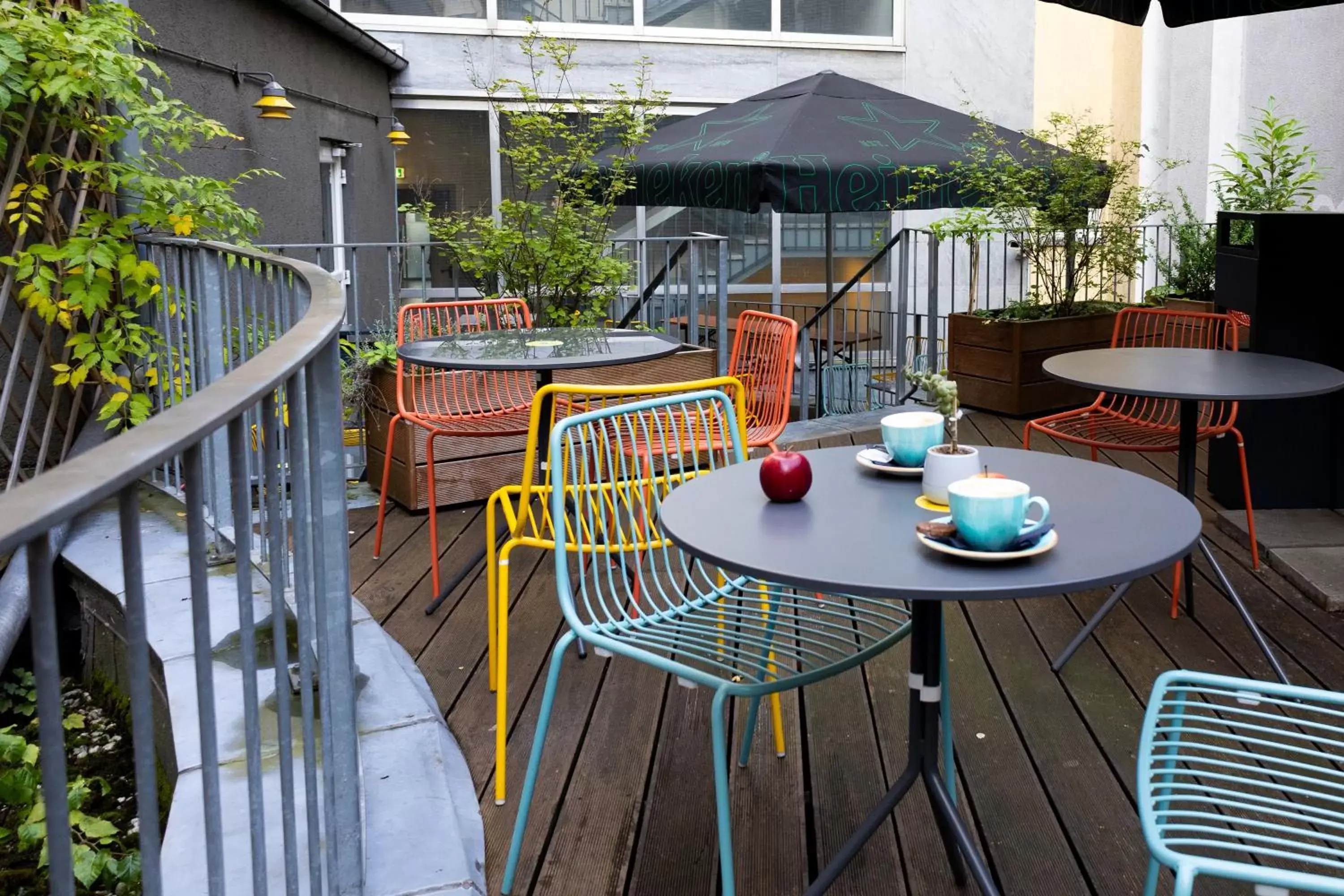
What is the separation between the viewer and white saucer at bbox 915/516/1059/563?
62.5 inches

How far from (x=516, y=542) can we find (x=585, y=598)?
1.37 ft

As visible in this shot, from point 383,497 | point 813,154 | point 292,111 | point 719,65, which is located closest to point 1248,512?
point 383,497

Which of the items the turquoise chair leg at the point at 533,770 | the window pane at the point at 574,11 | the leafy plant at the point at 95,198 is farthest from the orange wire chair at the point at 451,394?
the window pane at the point at 574,11

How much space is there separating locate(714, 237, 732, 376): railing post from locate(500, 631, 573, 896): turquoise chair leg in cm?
358

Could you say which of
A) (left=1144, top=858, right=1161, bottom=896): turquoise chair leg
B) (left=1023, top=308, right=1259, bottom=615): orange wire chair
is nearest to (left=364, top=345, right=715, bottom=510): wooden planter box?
(left=1023, top=308, right=1259, bottom=615): orange wire chair

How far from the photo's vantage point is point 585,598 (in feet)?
7.25

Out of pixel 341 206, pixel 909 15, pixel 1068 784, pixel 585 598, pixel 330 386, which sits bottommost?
pixel 1068 784

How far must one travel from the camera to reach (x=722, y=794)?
6.13ft

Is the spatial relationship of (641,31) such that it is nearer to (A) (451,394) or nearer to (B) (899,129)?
(B) (899,129)

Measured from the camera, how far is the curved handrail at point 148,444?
0.68 metres

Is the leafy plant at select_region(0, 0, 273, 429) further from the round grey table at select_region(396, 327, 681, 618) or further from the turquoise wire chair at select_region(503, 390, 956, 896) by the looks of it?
the turquoise wire chair at select_region(503, 390, 956, 896)

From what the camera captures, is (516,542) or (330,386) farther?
(516,542)

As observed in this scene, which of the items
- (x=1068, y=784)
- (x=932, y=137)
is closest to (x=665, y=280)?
(x=932, y=137)

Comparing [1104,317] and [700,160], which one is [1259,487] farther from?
[700,160]
